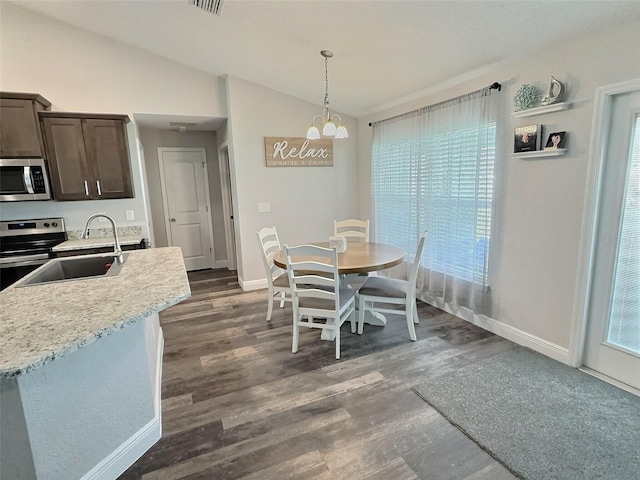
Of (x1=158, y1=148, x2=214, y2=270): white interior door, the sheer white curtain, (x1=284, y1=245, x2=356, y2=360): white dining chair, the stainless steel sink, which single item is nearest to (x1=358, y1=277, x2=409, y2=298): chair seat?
(x1=284, y1=245, x2=356, y2=360): white dining chair

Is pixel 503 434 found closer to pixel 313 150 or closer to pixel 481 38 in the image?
pixel 481 38

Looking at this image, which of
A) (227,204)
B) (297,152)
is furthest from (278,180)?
(227,204)

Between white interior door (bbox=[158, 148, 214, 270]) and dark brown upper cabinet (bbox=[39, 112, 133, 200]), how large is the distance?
1.53 metres

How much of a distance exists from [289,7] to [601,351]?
3.44m

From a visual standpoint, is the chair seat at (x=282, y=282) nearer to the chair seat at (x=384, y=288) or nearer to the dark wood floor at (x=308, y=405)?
the dark wood floor at (x=308, y=405)

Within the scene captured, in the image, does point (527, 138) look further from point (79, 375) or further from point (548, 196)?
point (79, 375)

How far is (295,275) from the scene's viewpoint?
2.82 metres

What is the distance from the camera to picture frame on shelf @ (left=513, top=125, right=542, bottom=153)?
253cm

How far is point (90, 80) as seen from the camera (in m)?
3.66

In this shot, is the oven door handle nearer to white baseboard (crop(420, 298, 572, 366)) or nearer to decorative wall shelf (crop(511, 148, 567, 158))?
white baseboard (crop(420, 298, 572, 366))

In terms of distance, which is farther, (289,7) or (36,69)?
(36,69)

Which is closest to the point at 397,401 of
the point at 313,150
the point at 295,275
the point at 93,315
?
the point at 295,275

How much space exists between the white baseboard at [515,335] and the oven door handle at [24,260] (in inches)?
168

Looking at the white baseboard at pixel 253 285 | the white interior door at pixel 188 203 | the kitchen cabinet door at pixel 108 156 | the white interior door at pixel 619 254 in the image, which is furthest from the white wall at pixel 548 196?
the white interior door at pixel 188 203
